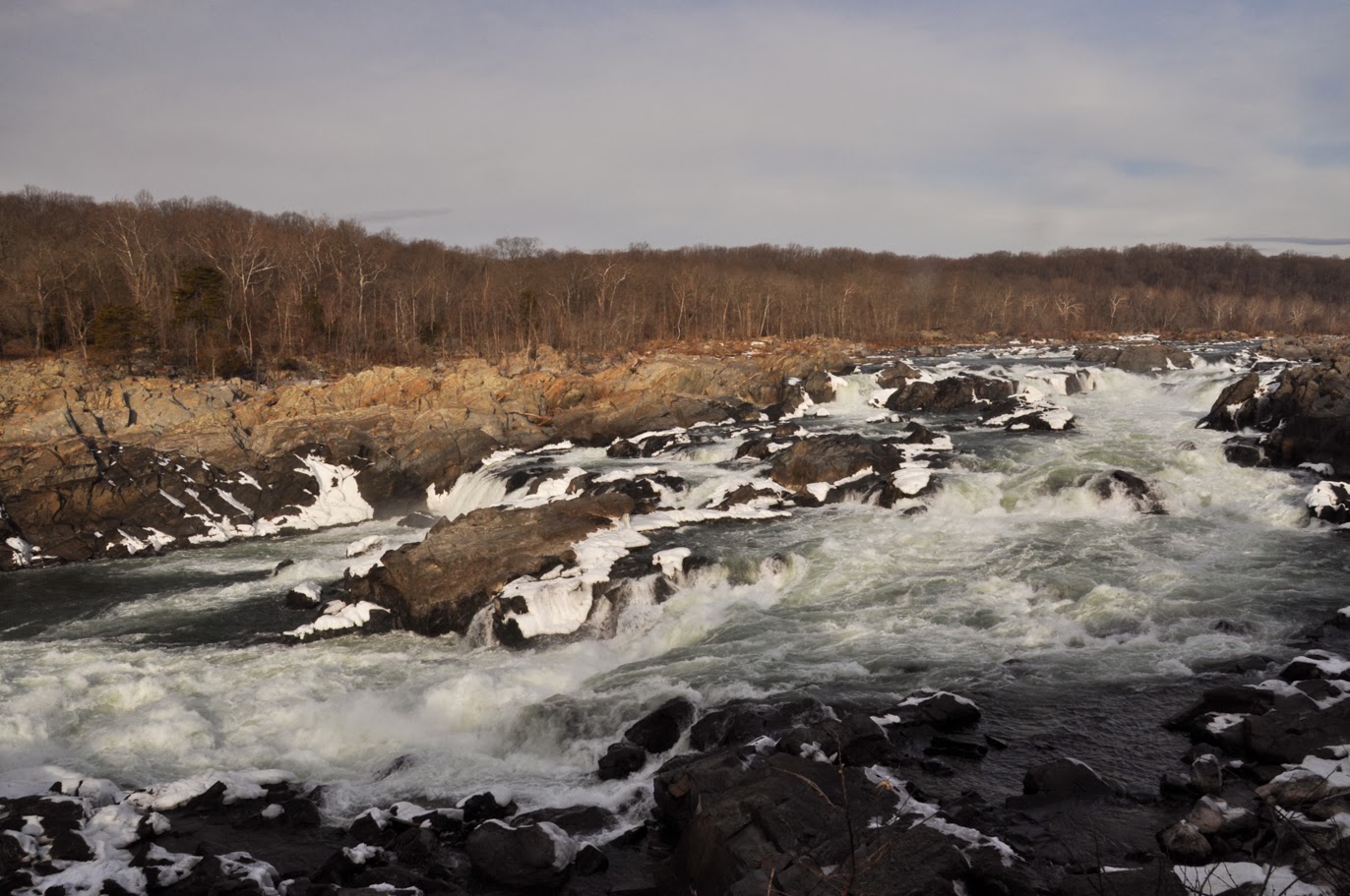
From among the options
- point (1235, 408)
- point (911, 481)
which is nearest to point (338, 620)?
point (911, 481)

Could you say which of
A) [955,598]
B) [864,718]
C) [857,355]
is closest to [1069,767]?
[864,718]

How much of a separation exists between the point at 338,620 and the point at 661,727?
7.84 meters

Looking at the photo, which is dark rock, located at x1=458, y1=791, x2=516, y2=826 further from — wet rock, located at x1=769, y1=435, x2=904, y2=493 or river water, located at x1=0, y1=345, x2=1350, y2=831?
wet rock, located at x1=769, y1=435, x2=904, y2=493

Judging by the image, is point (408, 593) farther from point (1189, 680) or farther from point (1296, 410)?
point (1296, 410)

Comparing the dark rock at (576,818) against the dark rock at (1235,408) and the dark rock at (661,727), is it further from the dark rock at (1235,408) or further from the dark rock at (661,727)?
the dark rock at (1235,408)

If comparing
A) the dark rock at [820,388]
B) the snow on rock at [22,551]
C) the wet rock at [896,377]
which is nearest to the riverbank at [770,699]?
the snow on rock at [22,551]

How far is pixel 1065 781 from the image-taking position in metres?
8.98

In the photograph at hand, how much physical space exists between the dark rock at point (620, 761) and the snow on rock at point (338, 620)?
7.16 m

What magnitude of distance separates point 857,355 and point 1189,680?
168 feet

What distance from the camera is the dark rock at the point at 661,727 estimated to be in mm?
10672

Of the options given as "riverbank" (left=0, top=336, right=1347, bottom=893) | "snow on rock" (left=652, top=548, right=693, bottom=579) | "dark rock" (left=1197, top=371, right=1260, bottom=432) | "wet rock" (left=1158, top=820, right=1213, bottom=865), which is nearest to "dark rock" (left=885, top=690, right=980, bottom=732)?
"riverbank" (left=0, top=336, right=1347, bottom=893)

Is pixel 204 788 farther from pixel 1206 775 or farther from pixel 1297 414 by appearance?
pixel 1297 414

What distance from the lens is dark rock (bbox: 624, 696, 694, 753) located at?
10.7 metres

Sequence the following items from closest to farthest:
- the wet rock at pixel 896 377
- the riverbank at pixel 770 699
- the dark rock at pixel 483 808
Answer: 1. the riverbank at pixel 770 699
2. the dark rock at pixel 483 808
3. the wet rock at pixel 896 377
